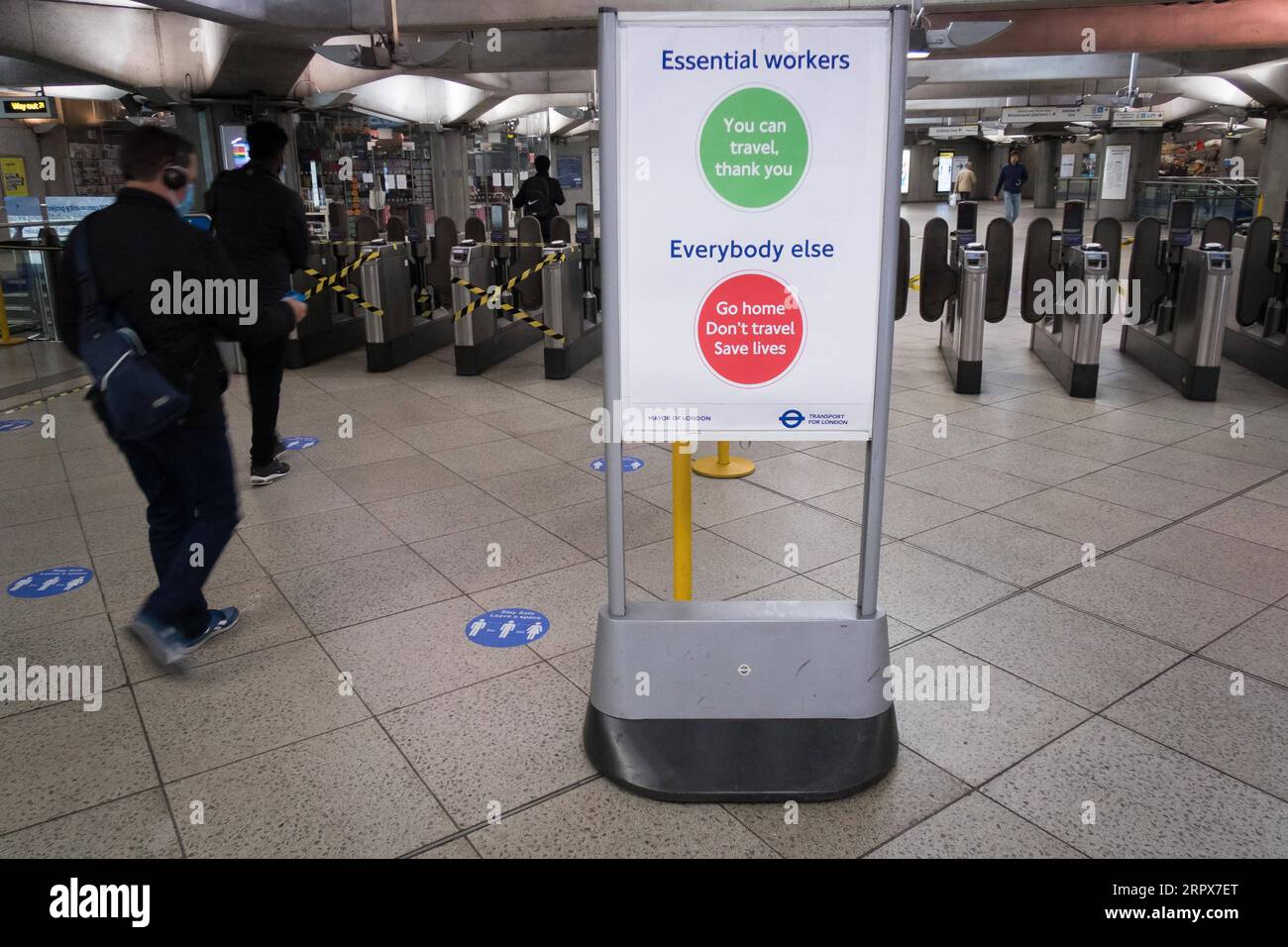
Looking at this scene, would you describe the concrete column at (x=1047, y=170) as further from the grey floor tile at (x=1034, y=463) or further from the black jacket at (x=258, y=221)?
the black jacket at (x=258, y=221)

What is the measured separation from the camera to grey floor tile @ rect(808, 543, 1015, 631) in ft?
10.7

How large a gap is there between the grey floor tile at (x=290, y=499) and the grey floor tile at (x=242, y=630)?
77 centimetres

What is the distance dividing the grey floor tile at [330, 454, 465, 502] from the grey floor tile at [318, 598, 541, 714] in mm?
1406

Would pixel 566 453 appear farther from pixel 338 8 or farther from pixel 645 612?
pixel 338 8

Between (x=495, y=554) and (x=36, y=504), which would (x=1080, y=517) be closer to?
(x=495, y=554)

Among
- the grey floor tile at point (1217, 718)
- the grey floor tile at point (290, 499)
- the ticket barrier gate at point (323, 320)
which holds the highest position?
the ticket barrier gate at point (323, 320)

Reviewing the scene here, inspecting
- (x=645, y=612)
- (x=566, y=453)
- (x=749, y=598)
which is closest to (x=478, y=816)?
(x=645, y=612)

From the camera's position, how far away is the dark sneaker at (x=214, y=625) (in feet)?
9.98

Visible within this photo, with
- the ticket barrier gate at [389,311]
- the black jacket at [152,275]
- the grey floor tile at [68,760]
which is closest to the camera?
the grey floor tile at [68,760]

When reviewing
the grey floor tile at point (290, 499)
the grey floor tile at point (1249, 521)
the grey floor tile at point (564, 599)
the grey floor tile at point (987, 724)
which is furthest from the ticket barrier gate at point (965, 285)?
the grey floor tile at point (290, 499)

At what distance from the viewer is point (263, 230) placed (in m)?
4.36
